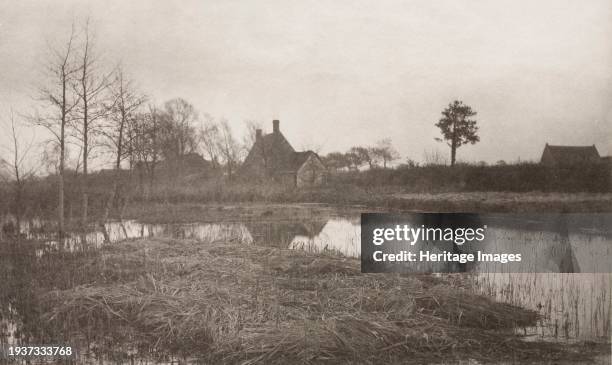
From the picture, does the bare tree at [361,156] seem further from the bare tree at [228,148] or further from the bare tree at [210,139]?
the bare tree at [210,139]

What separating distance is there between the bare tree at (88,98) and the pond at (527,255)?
1328 mm

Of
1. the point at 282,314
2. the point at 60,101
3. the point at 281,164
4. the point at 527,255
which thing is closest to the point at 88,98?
the point at 60,101

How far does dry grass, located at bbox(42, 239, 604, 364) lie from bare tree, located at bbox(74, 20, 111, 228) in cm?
239

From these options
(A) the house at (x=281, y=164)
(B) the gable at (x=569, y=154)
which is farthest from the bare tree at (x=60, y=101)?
(B) the gable at (x=569, y=154)

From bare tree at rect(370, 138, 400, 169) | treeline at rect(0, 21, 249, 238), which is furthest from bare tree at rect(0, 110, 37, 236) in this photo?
bare tree at rect(370, 138, 400, 169)

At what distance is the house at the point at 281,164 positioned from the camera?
22.7 feet

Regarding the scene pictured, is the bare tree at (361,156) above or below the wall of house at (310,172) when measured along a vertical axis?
above

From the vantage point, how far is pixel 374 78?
596 centimetres

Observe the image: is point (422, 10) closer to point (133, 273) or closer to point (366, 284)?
point (366, 284)

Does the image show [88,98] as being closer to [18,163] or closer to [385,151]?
[18,163]

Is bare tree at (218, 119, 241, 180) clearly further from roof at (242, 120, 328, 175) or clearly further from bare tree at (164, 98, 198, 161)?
bare tree at (164, 98, 198, 161)

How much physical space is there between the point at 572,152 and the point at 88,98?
268 inches

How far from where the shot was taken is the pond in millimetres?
4676

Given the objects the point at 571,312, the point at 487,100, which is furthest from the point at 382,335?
the point at 487,100
